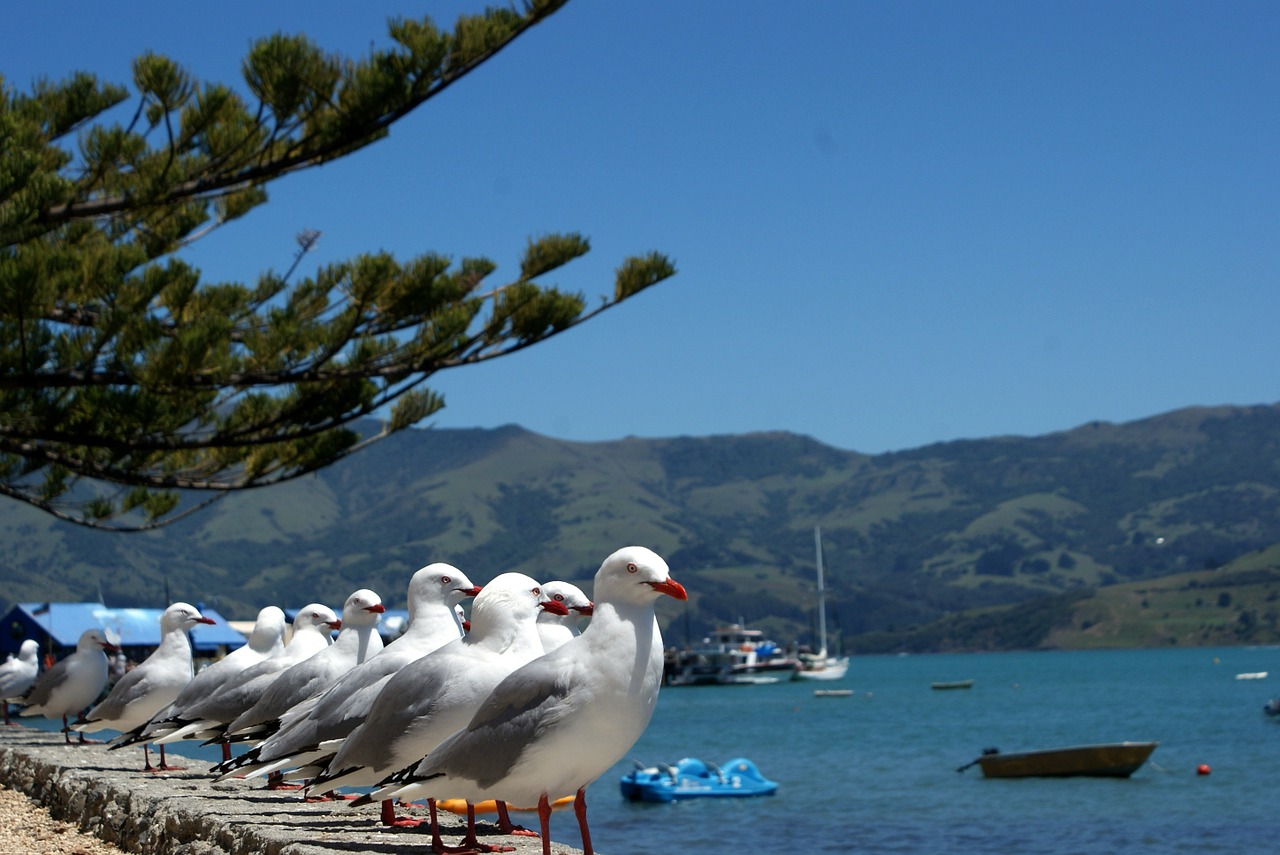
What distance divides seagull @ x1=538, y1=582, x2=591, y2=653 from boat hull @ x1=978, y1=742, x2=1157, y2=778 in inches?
1063

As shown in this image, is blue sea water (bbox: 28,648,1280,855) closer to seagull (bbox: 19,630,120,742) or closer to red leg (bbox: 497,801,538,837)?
seagull (bbox: 19,630,120,742)

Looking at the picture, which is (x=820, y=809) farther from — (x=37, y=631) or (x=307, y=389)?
(x=37, y=631)

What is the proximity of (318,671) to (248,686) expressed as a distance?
0.99 meters

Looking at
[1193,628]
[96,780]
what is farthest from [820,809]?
[1193,628]

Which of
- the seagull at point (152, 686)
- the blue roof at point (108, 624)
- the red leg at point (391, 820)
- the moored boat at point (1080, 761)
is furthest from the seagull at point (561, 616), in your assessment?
the blue roof at point (108, 624)

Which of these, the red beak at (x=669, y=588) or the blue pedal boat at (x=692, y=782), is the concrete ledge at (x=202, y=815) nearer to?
the red beak at (x=669, y=588)

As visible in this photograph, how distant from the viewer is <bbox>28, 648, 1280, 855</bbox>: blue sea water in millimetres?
24750

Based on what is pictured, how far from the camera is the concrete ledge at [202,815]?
21.8 ft

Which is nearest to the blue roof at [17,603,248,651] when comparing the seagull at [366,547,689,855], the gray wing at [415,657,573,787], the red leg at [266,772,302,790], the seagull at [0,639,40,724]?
the seagull at [0,639,40,724]

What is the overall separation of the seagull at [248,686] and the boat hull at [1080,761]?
2626 cm

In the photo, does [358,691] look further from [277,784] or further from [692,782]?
[692,782]

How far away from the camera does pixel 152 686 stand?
1073 cm

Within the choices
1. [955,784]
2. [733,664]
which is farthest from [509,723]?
[733,664]

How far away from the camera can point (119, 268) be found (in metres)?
13.1
